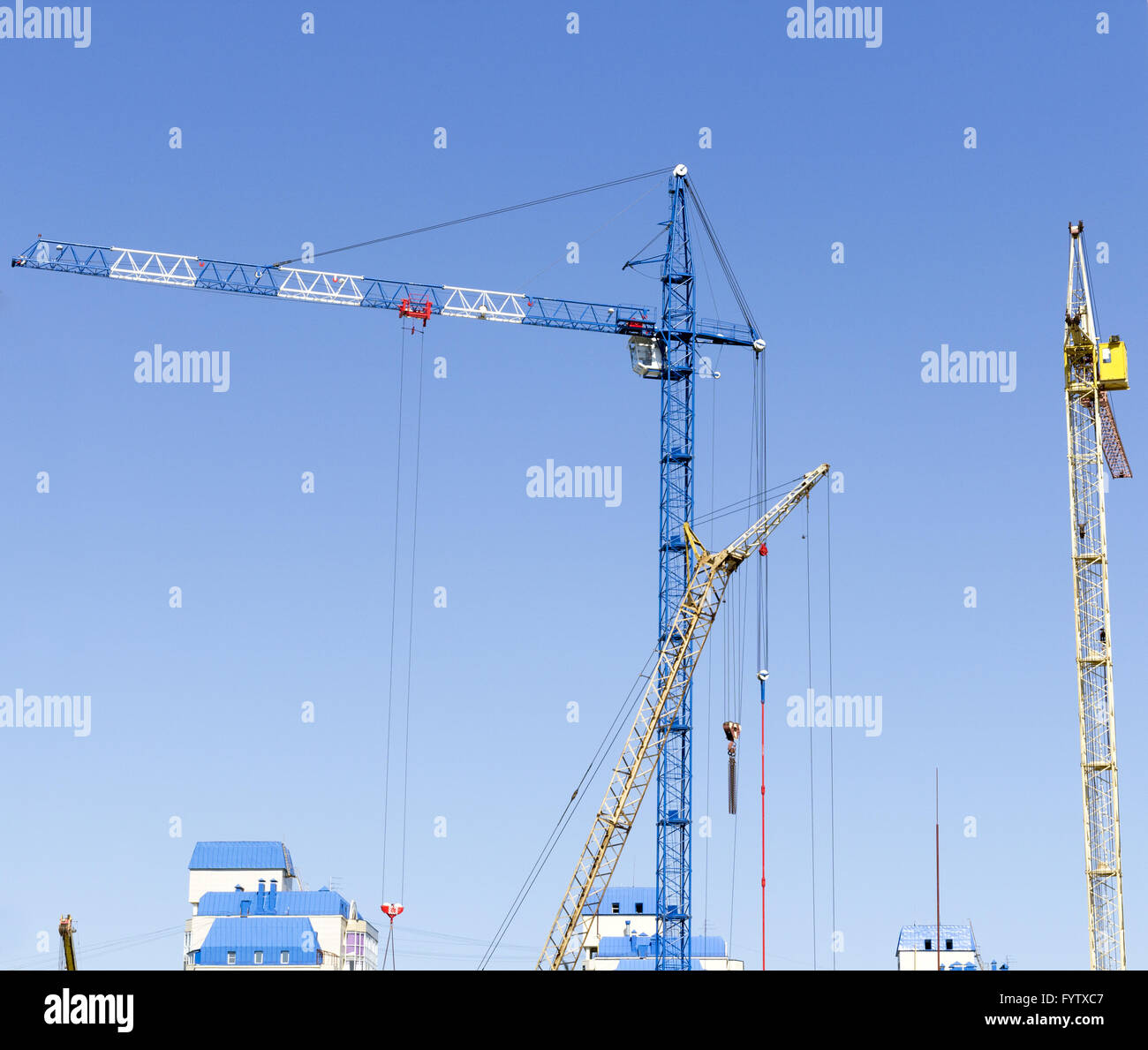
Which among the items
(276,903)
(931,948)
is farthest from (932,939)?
(276,903)

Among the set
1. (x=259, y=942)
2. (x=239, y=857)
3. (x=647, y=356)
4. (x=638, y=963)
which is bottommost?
(x=638, y=963)

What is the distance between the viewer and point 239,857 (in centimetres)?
17300

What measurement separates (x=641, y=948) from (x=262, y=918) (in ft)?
136

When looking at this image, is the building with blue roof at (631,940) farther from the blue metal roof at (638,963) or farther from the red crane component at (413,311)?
the red crane component at (413,311)

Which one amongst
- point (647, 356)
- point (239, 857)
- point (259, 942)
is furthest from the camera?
point (239, 857)

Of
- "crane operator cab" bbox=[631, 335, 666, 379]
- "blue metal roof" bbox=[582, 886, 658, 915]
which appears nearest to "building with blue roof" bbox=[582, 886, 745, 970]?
"blue metal roof" bbox=[582, 886, 658, 915]

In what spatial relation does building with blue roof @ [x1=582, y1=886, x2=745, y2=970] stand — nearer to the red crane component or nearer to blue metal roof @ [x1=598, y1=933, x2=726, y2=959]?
blue metal roof @ [x1=598, y1=933, x2=726, y2=959]

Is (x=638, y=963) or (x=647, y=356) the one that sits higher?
(x=647, y=356)

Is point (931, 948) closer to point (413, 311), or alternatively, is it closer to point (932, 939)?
point (932, 939)
